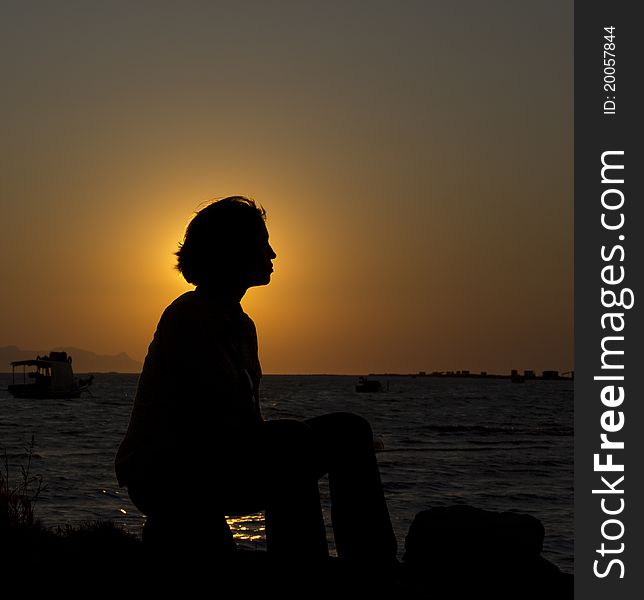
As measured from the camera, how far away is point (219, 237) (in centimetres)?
361

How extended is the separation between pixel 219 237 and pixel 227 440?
2.67 ft

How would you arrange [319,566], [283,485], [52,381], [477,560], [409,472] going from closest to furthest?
[283,485] < [319,566] < [477,560] < [409,472] < [52,381]

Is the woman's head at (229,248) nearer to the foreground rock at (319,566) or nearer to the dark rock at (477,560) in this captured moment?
the foreground rock at (319,566)

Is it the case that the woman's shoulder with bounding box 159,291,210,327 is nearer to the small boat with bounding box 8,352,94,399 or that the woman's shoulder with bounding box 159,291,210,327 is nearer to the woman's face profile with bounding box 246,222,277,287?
the woman's face profile with bounding box 246,222,277,287

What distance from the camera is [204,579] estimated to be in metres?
3.88

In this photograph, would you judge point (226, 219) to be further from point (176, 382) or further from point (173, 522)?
point (173, 522)

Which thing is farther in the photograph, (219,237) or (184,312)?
(219,237)

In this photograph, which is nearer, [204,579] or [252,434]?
[252,434]

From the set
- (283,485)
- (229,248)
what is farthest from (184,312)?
(283,485)

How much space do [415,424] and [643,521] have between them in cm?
5733

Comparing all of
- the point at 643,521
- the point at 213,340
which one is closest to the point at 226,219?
the point at 213,340

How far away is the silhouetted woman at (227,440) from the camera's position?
3.39 m

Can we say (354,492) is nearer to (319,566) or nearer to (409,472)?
(319,566)

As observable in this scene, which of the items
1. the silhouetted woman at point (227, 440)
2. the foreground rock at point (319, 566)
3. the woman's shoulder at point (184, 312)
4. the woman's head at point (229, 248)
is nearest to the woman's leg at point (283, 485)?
the silhouetted woman at point (227, 440)
